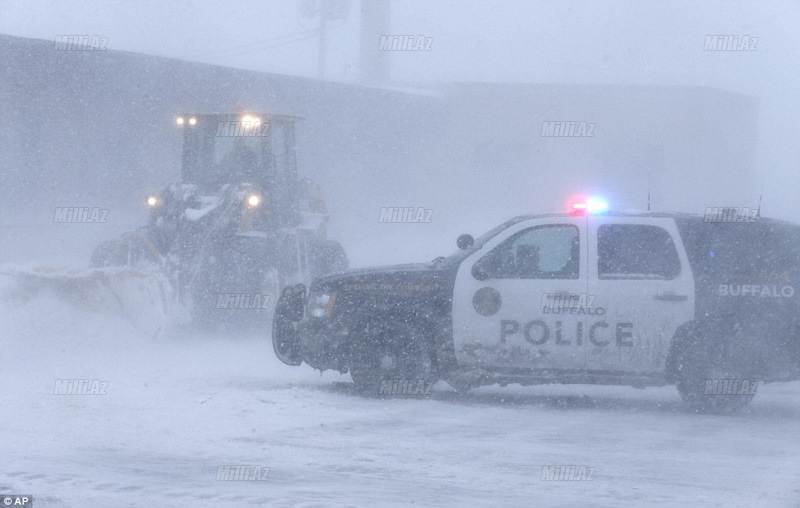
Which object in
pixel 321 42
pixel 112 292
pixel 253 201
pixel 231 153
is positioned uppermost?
pixel 321 42

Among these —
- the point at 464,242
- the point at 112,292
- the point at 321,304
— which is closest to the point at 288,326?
the point at 321,304

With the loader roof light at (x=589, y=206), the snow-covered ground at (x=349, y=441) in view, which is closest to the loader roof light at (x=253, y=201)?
the snow-covered ground at (x=349, y=441)

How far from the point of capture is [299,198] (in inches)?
692

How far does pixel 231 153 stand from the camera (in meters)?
16.2

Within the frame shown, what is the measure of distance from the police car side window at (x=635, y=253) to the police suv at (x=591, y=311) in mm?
11

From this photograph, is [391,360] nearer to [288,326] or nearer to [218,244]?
[288,326]

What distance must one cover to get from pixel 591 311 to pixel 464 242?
4.34ft

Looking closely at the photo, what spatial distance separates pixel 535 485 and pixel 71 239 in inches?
596

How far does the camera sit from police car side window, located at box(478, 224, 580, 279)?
411 inches

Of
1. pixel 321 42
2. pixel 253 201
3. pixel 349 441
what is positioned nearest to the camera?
pixel 349 441

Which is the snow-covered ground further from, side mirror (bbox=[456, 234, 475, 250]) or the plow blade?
side mirror (bbox=[456, 234, 475, 250])

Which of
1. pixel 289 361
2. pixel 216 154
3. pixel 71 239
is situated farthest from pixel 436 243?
pixel 289 361

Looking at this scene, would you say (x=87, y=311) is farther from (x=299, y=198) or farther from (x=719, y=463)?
(x=719, y=463)

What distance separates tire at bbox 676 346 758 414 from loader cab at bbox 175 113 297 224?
7516mm
